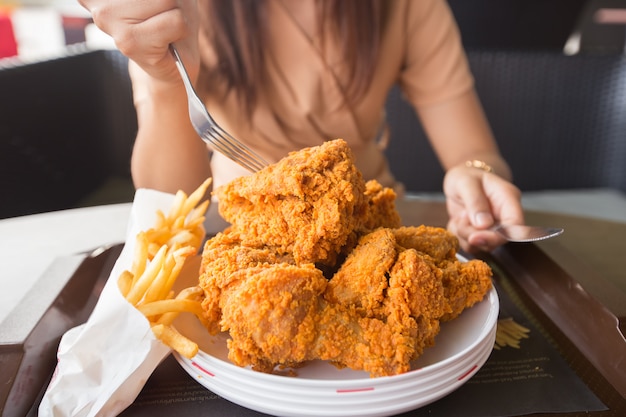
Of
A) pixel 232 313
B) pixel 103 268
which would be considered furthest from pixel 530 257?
pixel 103 268

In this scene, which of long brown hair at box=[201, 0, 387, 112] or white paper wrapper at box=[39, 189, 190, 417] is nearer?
white paper wrapper at box=[39, 189, 190, 417]

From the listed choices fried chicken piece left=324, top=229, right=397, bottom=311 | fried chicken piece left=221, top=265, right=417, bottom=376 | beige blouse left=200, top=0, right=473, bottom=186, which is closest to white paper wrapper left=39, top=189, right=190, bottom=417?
fried chicken piece left=221, top=265, right=417, bottom=376

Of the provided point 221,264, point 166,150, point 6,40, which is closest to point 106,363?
point 221,264

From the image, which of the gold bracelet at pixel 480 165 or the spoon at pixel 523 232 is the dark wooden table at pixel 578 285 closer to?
the spoon at pixel 523 232

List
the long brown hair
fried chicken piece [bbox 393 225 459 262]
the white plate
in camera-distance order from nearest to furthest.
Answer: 1. the white plate
2. fried chicken piece [bbox 393 225 459 262]
3. the long brown hair

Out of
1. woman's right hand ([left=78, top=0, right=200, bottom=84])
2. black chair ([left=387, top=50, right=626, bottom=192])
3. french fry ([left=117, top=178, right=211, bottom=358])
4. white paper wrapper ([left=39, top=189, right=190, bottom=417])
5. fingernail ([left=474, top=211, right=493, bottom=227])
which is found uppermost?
woman's right hand ([left=78, top=0, right=200, bottom=84])

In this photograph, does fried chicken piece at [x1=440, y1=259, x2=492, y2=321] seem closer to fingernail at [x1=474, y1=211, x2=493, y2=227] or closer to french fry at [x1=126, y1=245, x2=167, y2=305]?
fingernail at [x1=474, y1=211, x2=493, y2=227]
